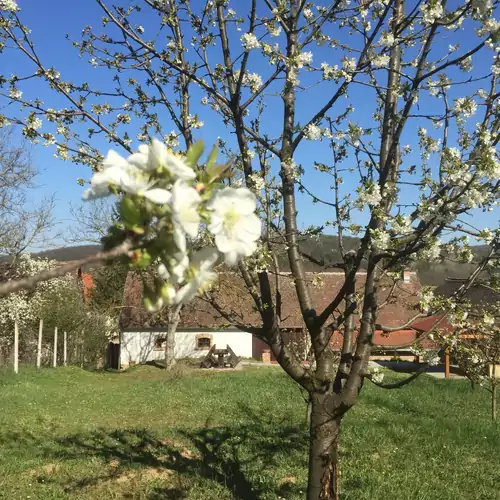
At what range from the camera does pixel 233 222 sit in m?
0.89

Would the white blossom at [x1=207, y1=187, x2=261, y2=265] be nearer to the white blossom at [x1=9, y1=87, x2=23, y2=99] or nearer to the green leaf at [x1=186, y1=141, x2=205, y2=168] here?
the green leaf at [x1=186, y1=141, x2=205, y2=168]

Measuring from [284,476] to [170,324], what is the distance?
1380 centimetres

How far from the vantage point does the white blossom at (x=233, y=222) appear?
2.83 feet

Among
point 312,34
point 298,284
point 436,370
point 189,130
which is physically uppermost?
point 312,34

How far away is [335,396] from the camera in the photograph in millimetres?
3600

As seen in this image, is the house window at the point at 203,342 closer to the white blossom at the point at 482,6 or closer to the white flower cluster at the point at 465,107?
the white flower cluster at the point at 465,107

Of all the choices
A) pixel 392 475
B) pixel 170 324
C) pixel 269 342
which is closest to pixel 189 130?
pixel 269 342

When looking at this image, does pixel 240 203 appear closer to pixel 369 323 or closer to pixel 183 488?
pixel 369 323

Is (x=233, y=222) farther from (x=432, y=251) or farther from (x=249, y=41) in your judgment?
(x=249, y=41)

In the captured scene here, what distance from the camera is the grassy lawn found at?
5227 mm

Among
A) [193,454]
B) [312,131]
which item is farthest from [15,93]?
[193,454]

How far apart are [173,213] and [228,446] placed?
21.0 ft

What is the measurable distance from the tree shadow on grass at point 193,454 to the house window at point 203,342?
13.9 meters

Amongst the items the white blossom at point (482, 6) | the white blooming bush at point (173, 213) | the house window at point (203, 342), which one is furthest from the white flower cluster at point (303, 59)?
the house window at point (203, 342)
